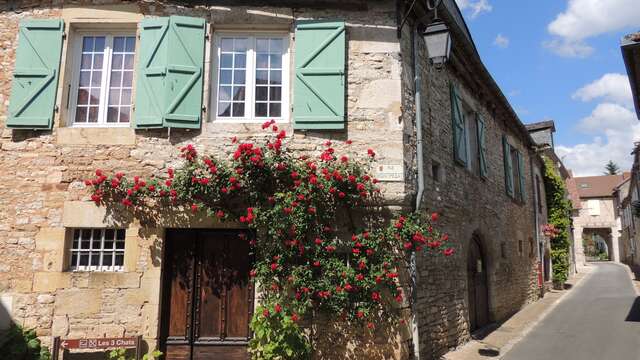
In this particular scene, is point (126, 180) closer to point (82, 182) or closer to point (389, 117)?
point (82, 182)

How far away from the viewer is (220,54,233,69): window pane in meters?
6.24

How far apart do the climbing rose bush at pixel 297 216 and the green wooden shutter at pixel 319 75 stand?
44 cm

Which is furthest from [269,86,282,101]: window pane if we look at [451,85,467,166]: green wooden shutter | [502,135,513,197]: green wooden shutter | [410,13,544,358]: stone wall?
[502,135,513,197]: green wooden shutter

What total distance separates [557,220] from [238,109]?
1687cm

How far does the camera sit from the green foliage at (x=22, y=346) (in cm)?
532

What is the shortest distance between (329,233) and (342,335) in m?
1.25

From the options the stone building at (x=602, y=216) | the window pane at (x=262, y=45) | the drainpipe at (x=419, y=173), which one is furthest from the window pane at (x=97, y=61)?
the stone building at (x=602, y=216)

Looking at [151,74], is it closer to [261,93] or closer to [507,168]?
[261,93]

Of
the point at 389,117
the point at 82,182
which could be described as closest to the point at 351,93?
Answer: the point at 389,117

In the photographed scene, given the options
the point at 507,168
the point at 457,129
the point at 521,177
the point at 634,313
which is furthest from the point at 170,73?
the point at 634,313

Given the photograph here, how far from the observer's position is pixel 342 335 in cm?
563

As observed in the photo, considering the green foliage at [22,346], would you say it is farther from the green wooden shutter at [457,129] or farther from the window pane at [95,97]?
the green wooden shutter at [457,129]

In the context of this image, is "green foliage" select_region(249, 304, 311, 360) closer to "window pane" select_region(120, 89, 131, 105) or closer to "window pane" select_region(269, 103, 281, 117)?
"window pane" select_region(269, 103, 281, 117)

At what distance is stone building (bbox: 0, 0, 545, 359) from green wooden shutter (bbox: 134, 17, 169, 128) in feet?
0.06
